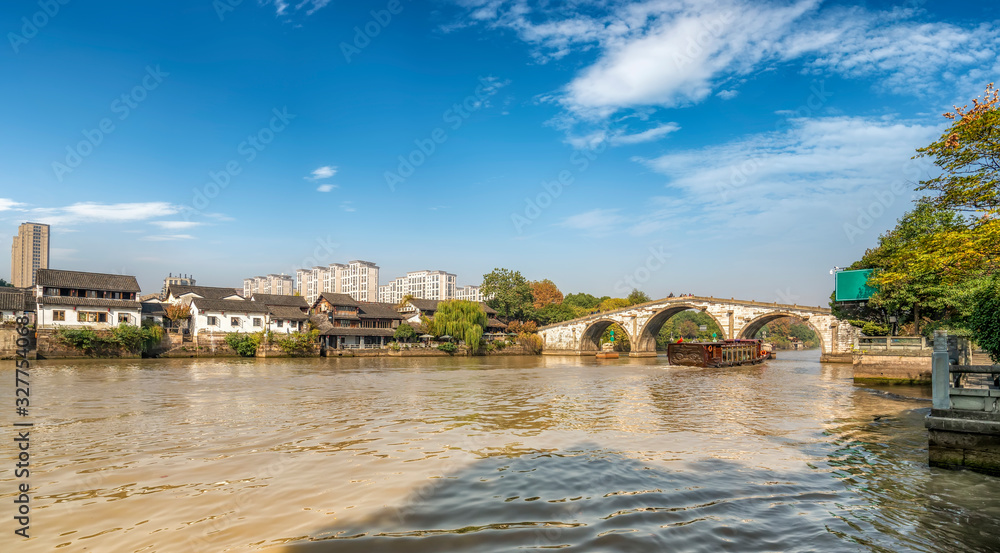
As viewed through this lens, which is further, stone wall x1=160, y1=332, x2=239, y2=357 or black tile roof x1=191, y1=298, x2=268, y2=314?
black tile roof x1=191, y1=298, x2=268, y2=314

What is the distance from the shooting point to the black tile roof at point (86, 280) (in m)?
36.5

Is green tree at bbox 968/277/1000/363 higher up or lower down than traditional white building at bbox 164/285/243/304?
lower down

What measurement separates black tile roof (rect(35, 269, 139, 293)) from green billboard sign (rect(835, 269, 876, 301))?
164ft

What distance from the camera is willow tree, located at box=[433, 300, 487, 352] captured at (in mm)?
48531

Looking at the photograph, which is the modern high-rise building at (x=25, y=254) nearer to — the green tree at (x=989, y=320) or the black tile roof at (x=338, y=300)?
the black tile roof at (x=338, y=300)

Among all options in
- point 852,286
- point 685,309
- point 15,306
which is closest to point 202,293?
point 15,306

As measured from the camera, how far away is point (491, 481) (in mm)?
6488

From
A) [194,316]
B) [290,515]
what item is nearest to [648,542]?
[290,515]

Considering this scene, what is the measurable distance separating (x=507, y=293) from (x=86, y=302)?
128 ft

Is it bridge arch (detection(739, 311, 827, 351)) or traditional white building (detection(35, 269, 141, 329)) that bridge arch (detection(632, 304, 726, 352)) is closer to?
bridge arch (detection(739, 311, 827, 351))

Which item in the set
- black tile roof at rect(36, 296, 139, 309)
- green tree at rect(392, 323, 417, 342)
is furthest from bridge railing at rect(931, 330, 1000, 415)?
black tile roof at rect(36, 296, 139, 309)

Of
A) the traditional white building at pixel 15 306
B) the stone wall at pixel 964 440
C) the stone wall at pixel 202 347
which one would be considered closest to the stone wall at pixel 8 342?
the traditional white building at pixel 15 306

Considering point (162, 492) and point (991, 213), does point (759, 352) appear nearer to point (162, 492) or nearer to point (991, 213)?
point (991, 213)

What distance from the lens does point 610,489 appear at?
6.17 meters
